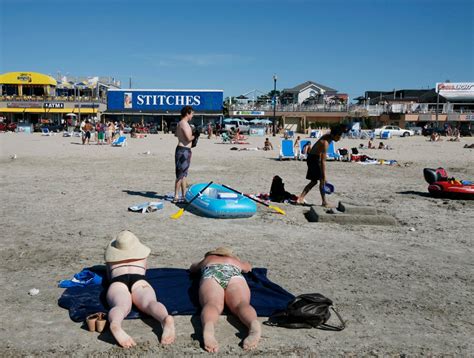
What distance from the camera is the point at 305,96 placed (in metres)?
90.8

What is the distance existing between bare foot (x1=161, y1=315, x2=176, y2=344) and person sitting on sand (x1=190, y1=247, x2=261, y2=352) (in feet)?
0.77

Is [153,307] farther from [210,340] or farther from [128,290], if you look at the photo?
[210,340]

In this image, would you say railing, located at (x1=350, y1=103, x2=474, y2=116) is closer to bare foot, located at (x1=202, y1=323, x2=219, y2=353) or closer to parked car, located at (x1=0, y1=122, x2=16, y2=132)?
parked car, located at (x1=0, y1=122, x2=16, y2=132)

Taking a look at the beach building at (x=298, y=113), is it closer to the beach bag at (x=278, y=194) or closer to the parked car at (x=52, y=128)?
the parked car at (x=52, y=128)

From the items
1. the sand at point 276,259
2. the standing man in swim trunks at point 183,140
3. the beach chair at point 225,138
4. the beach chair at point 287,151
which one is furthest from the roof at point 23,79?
the standing man in swim trunks at point 183,140

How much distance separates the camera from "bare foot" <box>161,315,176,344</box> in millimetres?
3709

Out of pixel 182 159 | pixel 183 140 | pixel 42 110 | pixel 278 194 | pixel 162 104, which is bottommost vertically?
pixel 278 194

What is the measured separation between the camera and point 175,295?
4621 millimetres

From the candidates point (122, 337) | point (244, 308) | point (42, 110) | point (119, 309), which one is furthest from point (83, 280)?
point (42, 110)

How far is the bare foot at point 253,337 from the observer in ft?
12.0

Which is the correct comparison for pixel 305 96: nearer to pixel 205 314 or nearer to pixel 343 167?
pixel 343 167

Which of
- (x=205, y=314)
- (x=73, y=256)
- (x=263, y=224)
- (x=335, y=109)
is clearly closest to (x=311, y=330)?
(x=205, y=314)

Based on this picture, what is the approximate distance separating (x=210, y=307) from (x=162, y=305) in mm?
393

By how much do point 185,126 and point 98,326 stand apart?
544 cm
